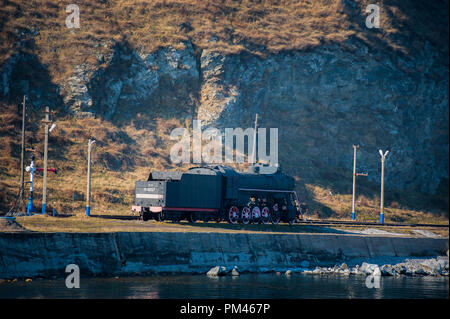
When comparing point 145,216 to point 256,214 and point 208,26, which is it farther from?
point 208,26

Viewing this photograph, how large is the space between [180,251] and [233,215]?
31.8 ft

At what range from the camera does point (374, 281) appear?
30.9 metres

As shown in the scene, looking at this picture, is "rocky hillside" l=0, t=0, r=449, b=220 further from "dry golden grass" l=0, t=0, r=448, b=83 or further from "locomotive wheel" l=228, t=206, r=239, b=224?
"locomotive wheel" l=228, t=206, r=239, b=224

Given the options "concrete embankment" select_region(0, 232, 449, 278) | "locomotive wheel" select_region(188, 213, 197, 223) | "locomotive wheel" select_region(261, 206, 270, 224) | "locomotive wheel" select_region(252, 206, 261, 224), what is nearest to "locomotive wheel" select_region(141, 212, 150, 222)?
"locomotive wheel" select_region(188, 213, 197, 223)

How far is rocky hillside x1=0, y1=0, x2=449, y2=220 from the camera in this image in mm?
68250

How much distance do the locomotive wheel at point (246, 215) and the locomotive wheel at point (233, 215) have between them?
0.54 m

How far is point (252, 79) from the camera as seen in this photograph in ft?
245

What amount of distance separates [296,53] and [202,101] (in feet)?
46.7

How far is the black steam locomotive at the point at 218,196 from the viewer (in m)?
36.9

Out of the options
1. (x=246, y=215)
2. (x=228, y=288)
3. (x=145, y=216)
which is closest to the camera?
(x=228, y=288)

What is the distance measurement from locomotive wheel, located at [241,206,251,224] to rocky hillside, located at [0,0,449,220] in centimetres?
2430

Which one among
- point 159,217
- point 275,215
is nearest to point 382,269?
point 275,215

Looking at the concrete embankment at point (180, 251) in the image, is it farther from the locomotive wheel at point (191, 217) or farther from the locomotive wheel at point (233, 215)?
the locomotive wheel at point (233, 215)
